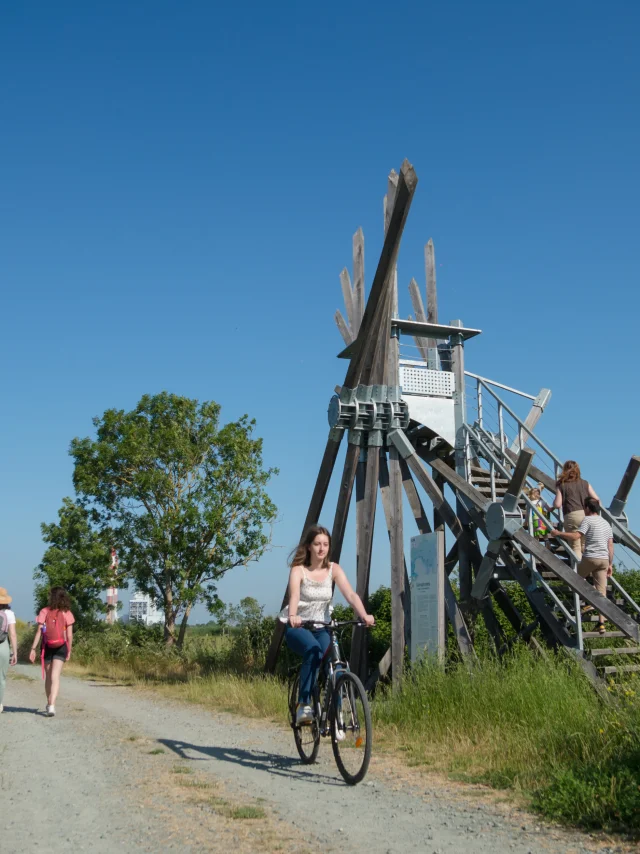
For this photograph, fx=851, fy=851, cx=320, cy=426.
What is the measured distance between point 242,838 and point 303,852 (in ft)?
1.42

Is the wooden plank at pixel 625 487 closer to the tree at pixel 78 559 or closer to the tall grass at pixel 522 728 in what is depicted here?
the tall grass at pixel 522 728

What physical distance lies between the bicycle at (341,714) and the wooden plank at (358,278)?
841 cm

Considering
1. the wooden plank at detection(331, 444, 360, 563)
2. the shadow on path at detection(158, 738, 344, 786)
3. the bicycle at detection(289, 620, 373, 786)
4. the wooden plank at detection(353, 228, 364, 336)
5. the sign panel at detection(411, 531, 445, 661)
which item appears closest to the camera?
the bicycle at detection(289, 620, 373, 786)

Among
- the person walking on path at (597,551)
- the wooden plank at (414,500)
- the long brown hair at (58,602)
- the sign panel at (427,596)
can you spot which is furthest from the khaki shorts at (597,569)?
the long brown hair at (58,602)

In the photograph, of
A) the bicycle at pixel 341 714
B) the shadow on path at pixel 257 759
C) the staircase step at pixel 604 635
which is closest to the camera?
the bicycle at pixel 341 714

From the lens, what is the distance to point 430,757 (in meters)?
7.25

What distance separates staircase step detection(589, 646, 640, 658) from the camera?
9258 millimetres

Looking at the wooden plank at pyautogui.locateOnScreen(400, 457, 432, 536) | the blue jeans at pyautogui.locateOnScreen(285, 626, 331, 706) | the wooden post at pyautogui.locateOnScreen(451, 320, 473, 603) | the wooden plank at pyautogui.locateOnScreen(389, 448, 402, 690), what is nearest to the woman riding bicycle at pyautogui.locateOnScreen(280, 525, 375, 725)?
the blue jeans at pyautogui.locateOnScreen(285, 626, 331, 706)

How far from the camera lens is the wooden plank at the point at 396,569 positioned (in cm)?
1158

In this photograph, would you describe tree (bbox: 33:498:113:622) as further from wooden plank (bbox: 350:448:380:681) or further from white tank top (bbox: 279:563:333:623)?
white tank top (bbox: 279:563:333:623)

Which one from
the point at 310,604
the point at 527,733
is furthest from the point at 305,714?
the point at 527,733

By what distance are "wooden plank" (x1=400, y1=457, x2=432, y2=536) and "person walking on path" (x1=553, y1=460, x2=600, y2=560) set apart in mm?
2029

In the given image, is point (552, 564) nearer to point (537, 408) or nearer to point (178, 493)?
point (537, 408)

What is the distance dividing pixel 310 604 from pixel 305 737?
123 cm
